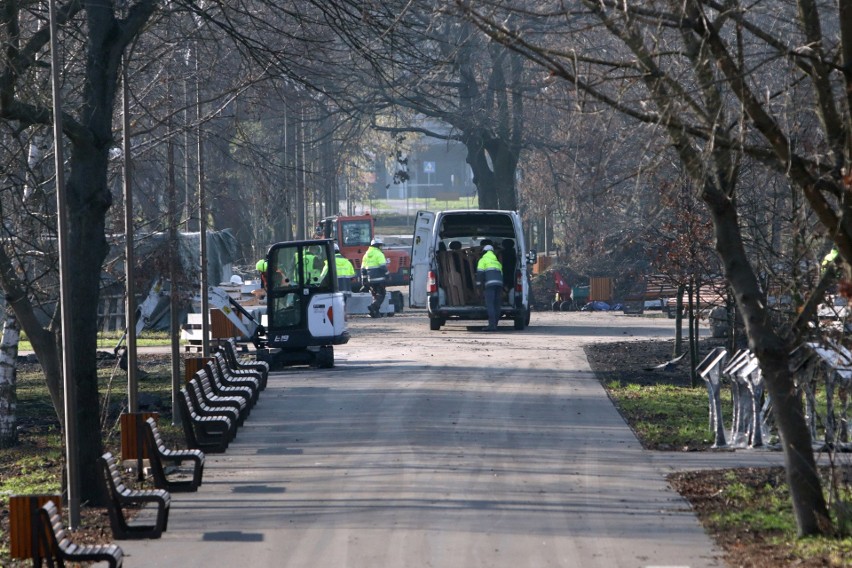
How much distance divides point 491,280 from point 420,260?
2.37 m

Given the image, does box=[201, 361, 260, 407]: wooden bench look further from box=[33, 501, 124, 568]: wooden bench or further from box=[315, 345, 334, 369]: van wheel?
box=[33, 501, 124, 568]: wooden bench

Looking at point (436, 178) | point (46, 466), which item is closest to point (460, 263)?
point (46, 466)

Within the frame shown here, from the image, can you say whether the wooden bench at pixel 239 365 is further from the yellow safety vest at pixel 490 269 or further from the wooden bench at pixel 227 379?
the yellow safety vest at pixel 490 269

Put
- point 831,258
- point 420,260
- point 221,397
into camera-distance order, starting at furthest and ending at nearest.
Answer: point 420,260 < point 221,397 < point 831,258

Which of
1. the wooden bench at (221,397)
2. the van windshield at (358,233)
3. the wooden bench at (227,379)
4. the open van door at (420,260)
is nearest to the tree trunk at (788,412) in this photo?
the wooden bench at (221,397)

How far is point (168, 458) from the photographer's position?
10.5 meters

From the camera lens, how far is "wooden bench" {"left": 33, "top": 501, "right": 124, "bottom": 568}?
7.11 metres

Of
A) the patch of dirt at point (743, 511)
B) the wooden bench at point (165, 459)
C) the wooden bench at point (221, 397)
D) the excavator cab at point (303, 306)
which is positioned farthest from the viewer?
the excavator cab at point (303, 306)

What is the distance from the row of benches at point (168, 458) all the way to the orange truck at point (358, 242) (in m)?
29.2

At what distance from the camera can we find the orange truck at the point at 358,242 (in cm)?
A: 4662

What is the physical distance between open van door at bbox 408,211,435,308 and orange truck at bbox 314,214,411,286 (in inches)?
714

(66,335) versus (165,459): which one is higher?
(66,335)

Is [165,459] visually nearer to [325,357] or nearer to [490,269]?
[325,357]

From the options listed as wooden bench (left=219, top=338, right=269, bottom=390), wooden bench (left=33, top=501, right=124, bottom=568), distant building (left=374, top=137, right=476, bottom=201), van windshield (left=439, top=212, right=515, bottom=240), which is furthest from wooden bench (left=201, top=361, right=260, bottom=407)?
distant building (left=374, top=137, right=476, bottom=201)
